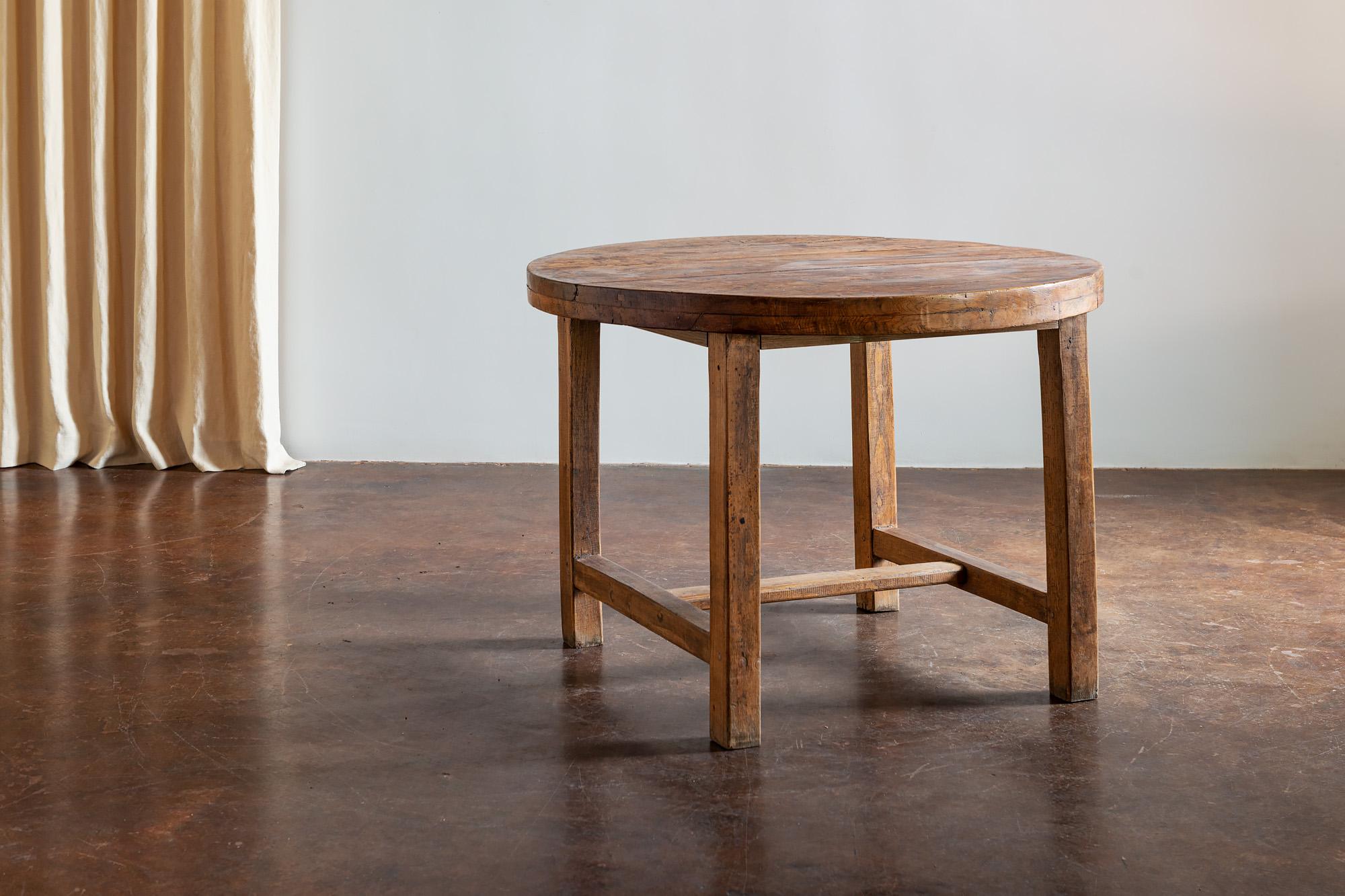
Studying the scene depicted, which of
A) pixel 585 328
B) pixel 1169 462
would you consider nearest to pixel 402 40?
pixel 585 328

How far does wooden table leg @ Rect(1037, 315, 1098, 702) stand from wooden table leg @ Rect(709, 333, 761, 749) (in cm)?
49

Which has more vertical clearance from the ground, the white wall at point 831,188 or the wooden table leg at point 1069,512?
the white wall at point 831,188

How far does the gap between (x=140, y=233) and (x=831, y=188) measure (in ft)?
6.48

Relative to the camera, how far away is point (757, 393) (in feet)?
6.42

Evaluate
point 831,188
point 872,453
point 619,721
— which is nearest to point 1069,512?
point 872,453

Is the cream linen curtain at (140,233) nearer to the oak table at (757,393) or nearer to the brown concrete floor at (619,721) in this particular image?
the brown concrete floor at (619,721)

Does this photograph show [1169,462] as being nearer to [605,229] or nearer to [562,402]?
[605,229]

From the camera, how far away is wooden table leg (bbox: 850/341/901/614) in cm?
264

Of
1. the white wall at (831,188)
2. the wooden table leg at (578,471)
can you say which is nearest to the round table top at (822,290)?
the wooden table leg at (578,471)

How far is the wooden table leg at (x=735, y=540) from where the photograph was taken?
196 cm

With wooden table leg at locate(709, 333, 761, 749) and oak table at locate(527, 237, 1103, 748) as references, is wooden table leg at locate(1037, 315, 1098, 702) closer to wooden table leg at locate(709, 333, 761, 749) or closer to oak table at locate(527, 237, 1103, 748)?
oak table at locate(527, 237, 1103, 748)

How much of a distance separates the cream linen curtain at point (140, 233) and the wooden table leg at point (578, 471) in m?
1.75

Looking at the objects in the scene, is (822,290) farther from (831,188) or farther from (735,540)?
(831,188)

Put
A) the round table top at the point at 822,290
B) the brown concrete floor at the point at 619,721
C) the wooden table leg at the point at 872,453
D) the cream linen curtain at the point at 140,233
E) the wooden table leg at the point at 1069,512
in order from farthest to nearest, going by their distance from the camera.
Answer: the cream linen curtain at the point at 140,233 → the wooden table leg at the point at 872,453 → the wooden table leg at the point at 1069,512 → the round table top at the point at 822,290 → the brown concrete floor at the point at 619,721
